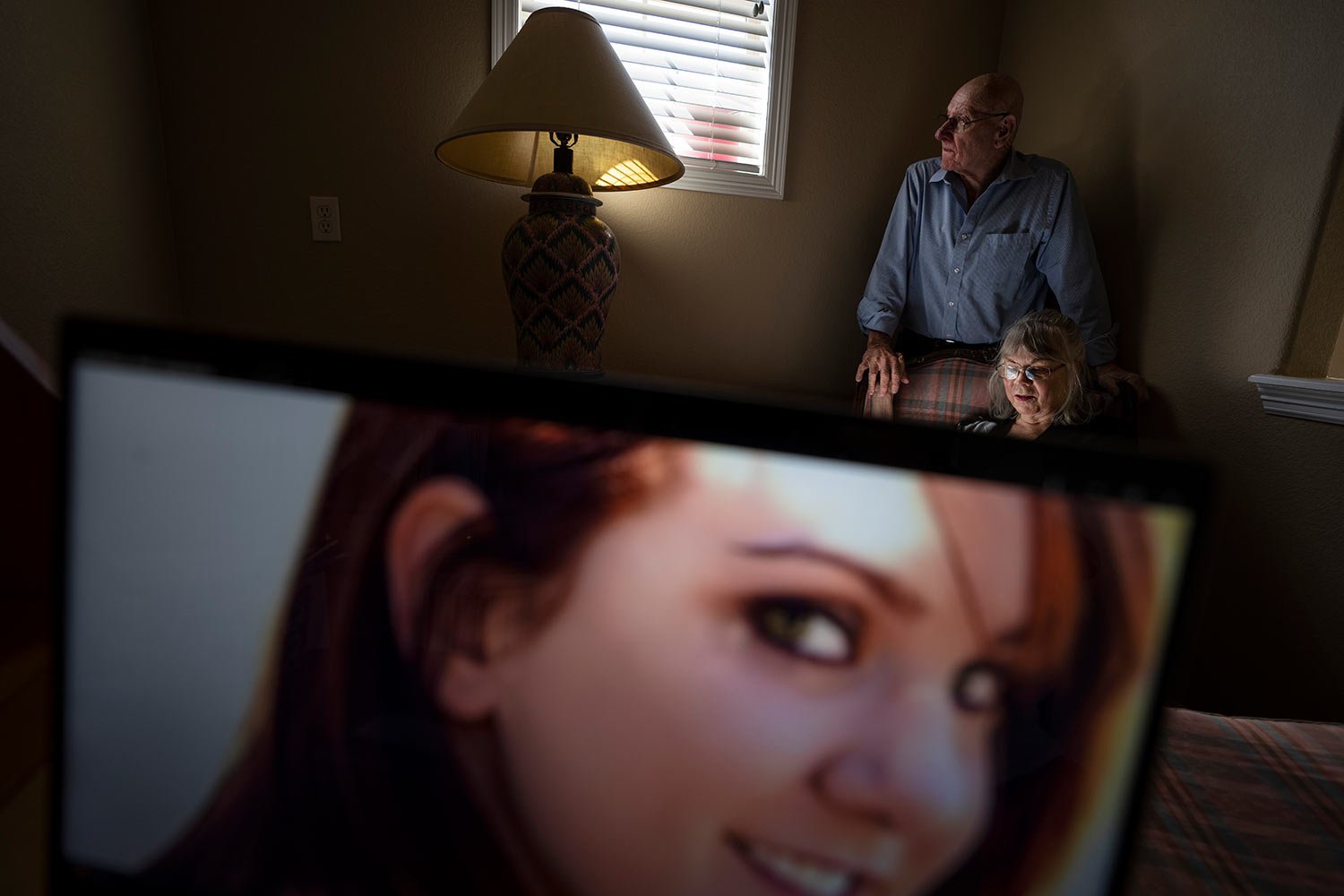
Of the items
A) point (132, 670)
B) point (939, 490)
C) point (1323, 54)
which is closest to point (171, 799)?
point (132, 670)

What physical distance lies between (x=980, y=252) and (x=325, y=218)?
187cm

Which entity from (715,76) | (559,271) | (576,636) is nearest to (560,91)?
(559,271)

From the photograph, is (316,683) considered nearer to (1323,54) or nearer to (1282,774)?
(1282,774)

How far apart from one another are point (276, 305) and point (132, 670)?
76.0 inches

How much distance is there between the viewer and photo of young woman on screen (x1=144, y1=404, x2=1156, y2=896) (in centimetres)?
27

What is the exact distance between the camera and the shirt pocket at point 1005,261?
1.88 m

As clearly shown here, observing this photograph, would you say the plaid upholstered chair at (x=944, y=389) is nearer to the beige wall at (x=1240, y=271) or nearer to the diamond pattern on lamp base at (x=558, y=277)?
the beige wall at (x=1240, y=271)

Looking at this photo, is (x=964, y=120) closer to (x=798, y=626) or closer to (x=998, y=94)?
(x=998, y=94)

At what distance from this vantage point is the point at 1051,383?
63.0 inches

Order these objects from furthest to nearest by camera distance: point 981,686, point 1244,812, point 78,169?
point 78,169, point 1244,812, point 981,686

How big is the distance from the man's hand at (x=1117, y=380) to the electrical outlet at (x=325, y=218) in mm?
2125

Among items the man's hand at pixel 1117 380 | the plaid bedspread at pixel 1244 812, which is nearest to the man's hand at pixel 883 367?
the man's hand at pixel 1117 380

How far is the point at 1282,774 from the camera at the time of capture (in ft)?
1.96

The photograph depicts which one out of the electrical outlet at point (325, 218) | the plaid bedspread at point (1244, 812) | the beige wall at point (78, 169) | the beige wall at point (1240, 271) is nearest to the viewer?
the plaid bedspread at point (1244, 812)
